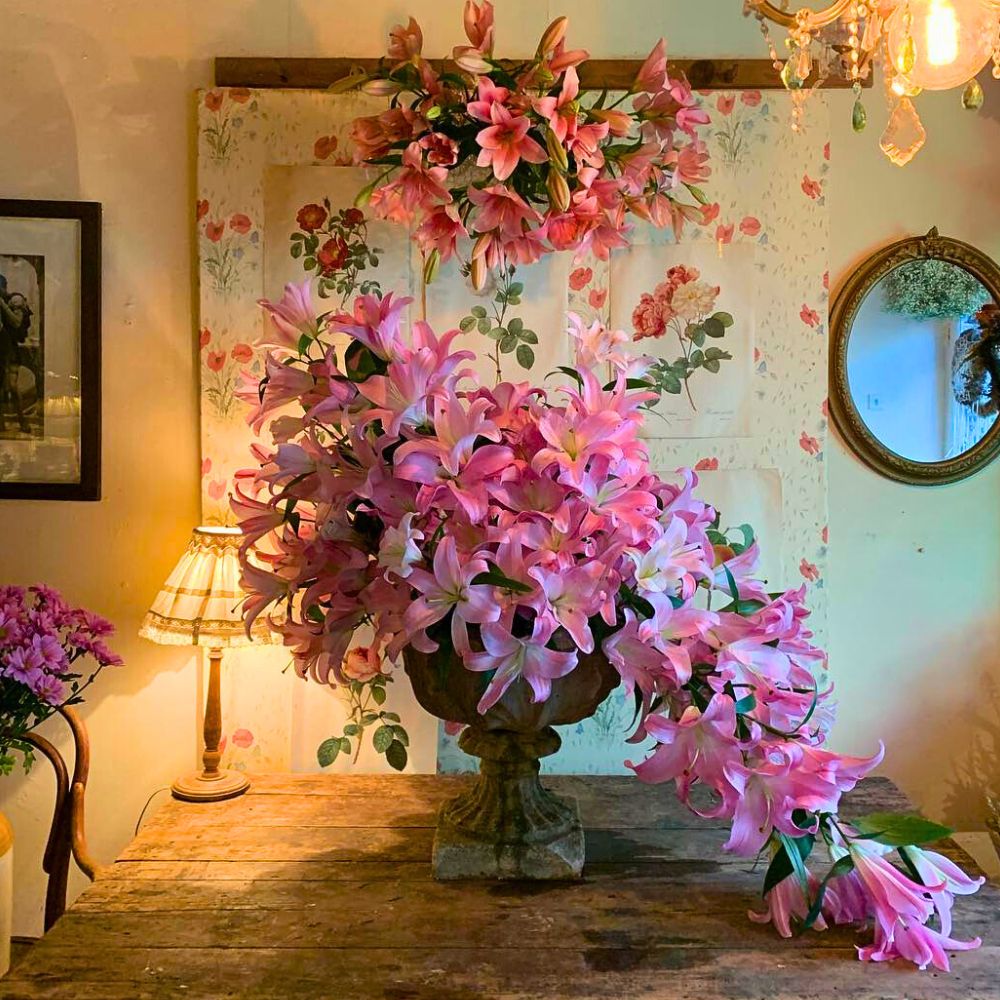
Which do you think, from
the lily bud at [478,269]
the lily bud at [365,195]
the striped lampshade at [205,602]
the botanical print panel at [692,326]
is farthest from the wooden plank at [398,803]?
the lily bud at [365,195]

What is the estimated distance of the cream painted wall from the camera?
170 cm

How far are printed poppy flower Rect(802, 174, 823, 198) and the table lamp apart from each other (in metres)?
1.15

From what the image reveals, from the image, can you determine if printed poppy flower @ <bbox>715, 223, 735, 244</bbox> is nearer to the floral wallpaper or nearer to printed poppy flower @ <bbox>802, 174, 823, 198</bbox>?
the floral wallpaper

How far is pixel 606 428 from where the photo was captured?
1.02 m

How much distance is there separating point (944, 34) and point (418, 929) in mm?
1156

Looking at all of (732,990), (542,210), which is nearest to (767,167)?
(542,210)

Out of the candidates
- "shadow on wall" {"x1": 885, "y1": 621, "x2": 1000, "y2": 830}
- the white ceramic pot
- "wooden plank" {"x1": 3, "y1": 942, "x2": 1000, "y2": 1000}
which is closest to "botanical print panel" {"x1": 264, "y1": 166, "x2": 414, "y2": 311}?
the white ceramic pot

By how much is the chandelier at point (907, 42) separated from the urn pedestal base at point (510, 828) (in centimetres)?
85

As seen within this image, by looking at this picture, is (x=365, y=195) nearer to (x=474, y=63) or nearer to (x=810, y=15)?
(x=474, y=63)

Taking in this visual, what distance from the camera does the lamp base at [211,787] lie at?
151cm

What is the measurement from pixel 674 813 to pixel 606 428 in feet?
2.35

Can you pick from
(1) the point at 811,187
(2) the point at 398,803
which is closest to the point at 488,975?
(2) the point at 398,803

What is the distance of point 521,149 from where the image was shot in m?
1.34

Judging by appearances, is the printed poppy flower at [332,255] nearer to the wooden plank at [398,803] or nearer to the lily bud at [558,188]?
the lily bud at [558,188]
